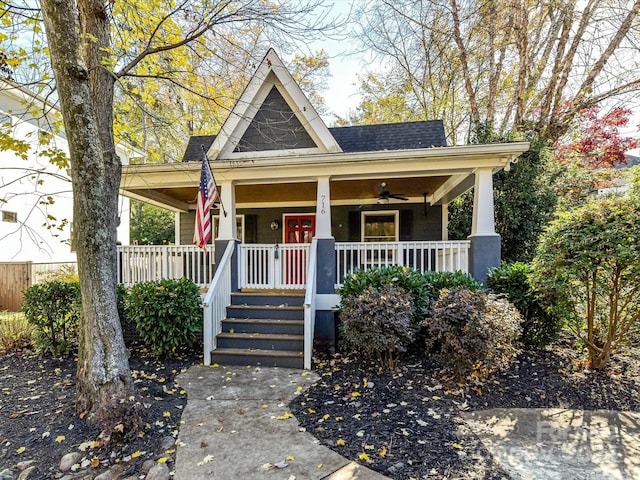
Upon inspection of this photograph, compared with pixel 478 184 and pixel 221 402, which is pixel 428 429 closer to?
pixel 221 402

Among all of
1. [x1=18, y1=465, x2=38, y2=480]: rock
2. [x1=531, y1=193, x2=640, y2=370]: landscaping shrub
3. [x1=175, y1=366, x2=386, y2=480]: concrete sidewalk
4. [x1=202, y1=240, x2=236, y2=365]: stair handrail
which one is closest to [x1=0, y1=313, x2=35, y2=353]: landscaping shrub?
[x1=202, y1=240, x2=236, y2=365]: stair handrail

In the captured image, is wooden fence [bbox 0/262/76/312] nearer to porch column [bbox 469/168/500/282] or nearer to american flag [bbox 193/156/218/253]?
american flag [bbox 193/156/218/253]

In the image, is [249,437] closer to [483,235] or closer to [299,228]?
[483,235]

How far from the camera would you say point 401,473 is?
272cm

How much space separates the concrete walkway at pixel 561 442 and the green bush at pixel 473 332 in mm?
600

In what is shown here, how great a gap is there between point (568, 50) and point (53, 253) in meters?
19.1

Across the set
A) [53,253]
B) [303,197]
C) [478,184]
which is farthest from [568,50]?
[53,253]

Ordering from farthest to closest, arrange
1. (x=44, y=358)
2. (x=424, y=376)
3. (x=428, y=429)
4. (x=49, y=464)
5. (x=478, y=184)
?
1. (x=478, y=184)
2. (x=44, y=358)
3. (x=424, y=376)
4. (x=428, y=429)
5. (x=49, y=464)

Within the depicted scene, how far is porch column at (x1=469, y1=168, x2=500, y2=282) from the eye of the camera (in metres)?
6.13

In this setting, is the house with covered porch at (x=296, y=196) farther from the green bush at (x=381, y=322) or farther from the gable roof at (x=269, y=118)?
the green bush at (x=381, y=322)

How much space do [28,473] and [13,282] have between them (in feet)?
30.0

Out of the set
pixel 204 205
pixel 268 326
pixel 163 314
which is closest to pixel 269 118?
pixel 204 205

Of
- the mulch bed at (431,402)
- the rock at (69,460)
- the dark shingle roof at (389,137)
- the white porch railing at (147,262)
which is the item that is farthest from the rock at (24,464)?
the dark shingle roof at (389,137)

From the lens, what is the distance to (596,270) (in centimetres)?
428
